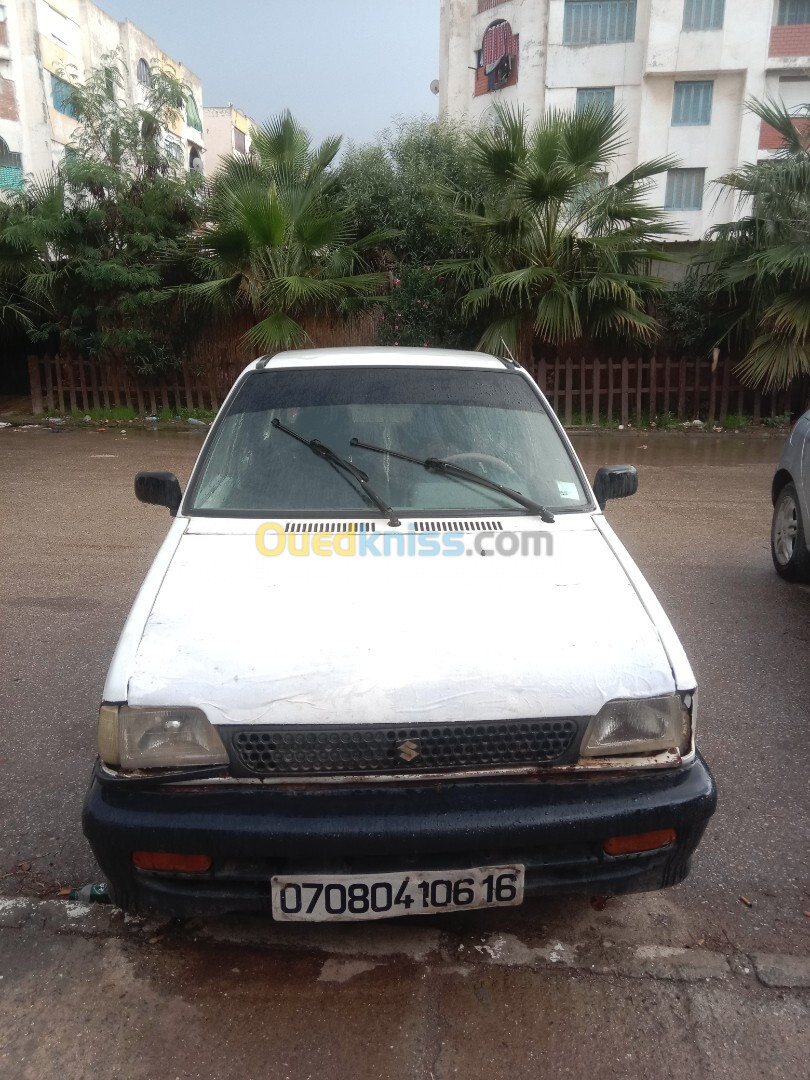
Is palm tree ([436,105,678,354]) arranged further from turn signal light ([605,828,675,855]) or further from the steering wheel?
turn signal light ([605,828,675,855])

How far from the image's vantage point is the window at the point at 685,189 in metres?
29.8

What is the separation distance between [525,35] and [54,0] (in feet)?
55.1

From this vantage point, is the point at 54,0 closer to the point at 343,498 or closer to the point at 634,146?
the point at 634,146

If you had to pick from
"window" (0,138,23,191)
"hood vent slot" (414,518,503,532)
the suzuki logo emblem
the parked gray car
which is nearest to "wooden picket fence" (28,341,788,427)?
the parked gray car

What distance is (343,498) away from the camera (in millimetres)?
3041

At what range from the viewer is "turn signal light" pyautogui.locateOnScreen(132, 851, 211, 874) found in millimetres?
2064

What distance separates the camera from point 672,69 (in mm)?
28344

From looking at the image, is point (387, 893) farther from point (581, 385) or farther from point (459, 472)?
point (581, 385)

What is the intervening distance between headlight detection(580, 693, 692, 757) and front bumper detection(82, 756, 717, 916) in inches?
2.9

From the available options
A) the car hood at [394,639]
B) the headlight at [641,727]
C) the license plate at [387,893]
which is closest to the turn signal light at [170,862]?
the license plate at [387,893]

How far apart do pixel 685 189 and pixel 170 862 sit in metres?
32.9

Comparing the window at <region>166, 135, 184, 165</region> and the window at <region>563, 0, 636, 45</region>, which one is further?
the window at <region>563, 0, 636, 45</region>

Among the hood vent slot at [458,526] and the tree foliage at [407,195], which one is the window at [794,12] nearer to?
the tree foliage at [407,195]

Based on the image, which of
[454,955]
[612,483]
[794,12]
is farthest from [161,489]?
[794,12]
